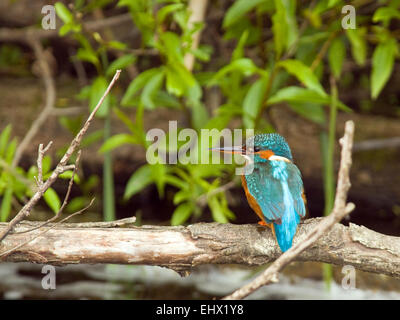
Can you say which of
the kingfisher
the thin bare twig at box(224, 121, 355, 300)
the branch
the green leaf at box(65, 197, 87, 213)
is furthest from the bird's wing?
the green leaf at box(65, 197, 87, 213)

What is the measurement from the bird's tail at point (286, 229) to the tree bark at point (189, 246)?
5.1 inches

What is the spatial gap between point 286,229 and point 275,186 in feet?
0.35

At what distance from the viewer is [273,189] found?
1308 mm

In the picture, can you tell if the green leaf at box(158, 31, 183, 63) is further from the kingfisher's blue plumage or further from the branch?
the branch

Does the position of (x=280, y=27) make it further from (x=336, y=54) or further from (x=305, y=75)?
(x=336, y=54)

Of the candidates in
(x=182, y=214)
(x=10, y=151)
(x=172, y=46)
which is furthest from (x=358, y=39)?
(x=10, y=151)

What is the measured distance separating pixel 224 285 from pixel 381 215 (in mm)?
836

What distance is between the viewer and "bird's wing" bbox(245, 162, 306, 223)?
1.27 m

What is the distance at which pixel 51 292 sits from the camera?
2.42m

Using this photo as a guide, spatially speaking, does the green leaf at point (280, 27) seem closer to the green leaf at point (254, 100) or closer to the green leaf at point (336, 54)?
the green leaf at point (254, 100)

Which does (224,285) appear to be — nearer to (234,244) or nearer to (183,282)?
(183,282)

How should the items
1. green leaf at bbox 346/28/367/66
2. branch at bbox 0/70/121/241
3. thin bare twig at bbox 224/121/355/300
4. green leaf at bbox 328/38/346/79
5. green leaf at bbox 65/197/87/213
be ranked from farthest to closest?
1. green leaf at bbox 65/197/87/213
2. green leaf at bbox 328/38/346/79
3. green leaf at bbox 346/28/367/66
4. branch at bbox 0/70/121/241
5. thin bare twig at bbox 224/121/355/300

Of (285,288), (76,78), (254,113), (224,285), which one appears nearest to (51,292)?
(224,285)

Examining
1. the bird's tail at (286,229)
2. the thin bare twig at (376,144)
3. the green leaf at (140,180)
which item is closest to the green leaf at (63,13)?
the green leaf at (140,180)
